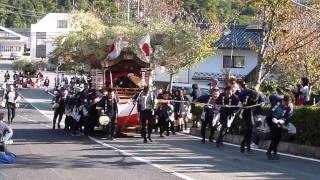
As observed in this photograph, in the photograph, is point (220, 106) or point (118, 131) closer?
point (220, 106)

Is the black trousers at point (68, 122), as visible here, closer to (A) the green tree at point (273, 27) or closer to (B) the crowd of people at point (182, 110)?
(B) the crowd of people at point (182, 110)

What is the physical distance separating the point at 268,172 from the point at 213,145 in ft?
15.7

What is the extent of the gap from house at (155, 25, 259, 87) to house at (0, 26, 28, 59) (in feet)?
237

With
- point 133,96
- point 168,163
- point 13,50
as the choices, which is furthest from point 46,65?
point 168,163

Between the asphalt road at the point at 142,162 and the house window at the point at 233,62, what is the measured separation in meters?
27.6

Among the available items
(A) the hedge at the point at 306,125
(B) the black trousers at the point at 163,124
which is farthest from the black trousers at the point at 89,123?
(A) the hedge at the point at 306,125

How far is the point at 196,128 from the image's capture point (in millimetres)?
19828

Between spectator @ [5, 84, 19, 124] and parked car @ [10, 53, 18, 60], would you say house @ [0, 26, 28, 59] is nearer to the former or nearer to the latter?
parked car @ [10, 53, 18, 60]

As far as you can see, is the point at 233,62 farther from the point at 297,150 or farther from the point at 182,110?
the point at 297,150

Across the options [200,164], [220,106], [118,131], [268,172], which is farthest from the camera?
[118,131]

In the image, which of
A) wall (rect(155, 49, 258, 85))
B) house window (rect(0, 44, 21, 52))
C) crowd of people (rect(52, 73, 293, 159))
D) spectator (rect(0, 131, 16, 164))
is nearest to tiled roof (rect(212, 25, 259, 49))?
wall (rect(155, 49, 258, 85))

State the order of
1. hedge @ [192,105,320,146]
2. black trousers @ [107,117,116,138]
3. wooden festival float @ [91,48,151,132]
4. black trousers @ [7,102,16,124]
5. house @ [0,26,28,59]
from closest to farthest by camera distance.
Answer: hedge @ [192,105,320,146]
black trousers @ [107,117,116,138]
wooden festival float @ [91,48,151,132]
black trousers @ [7,102,16,124]
house @ [0,26,28,59]

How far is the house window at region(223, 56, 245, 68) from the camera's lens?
43719 millimetres

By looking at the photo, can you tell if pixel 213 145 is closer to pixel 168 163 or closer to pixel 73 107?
pixel 168 163
